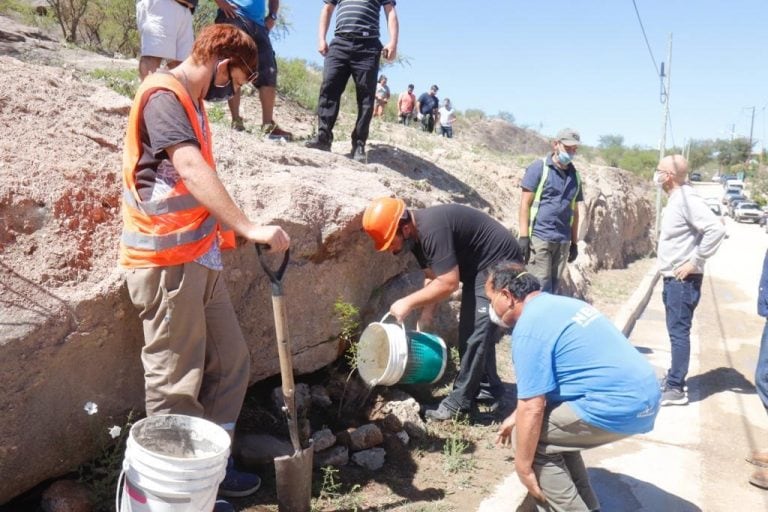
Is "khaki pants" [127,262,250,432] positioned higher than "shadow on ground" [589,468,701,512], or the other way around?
"khaki pants" [127,262,250,432]

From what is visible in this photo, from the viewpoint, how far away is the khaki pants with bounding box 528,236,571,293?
615 centimetres

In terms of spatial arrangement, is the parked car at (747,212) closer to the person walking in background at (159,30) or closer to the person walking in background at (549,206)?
the person walking in background at (549,206)

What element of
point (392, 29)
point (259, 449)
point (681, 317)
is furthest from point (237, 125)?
point (681, 317)

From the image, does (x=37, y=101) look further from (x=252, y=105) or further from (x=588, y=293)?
(x=588, y=293)

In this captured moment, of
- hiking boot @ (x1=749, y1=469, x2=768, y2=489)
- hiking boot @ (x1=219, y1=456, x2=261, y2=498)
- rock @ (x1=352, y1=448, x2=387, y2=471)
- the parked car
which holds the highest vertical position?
hiking boot @ (x1=219, y1=456, x2=261, y2=498)

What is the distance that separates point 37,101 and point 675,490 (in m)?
4.31

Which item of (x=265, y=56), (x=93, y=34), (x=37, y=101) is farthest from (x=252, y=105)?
(x=93, y=34)

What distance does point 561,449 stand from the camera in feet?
10.6

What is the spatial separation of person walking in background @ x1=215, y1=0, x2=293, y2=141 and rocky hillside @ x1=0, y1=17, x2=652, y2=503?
575 mm

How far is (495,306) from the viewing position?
130 inches

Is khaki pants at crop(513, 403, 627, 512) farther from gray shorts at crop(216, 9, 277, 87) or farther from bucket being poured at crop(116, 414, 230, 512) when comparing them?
gray shorts at crop(216, 9, 277, 87)

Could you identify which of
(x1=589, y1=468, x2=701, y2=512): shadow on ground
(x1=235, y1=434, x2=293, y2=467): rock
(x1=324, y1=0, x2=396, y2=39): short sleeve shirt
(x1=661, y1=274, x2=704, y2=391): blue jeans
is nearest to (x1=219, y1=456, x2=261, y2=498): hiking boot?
(x1=235, y1=434, x2=293, y2=467): rock

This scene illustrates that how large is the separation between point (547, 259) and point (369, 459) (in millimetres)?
2865

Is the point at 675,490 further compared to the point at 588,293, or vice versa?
the point at 588,293
